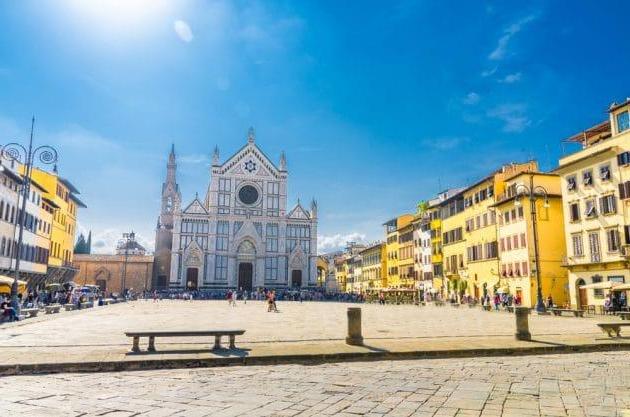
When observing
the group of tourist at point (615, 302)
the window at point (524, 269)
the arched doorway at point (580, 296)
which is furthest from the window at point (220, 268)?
the group of tourist at point (615, 302)

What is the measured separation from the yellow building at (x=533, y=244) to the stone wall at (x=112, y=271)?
52.8 metres

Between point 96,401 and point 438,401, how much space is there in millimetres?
4902

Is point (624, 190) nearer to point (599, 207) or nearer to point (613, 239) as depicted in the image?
point (599, 207)

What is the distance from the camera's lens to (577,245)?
33.0 meters

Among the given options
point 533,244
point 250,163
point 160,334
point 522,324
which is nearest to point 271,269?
point 250,163

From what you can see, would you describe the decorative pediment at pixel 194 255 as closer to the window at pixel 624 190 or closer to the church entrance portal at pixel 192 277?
the church entrance portal at pixel 192 277

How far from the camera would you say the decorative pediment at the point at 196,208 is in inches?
2848

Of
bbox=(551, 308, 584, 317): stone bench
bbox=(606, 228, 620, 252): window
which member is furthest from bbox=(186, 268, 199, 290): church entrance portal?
bbox=(606, 228, 620, 252): window

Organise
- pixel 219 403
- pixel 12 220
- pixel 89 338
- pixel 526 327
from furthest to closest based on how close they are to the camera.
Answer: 1. pixel 12 220
2. pixel 89 338
3. pixel 526 327
4. pixel 219 403

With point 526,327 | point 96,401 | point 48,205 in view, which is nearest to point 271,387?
point 96,401

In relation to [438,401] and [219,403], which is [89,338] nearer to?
[219,403]

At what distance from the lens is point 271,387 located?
25.3 ft

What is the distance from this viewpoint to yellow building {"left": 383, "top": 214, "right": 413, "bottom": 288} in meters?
70.7

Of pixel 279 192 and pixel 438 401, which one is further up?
pixel 279 192
